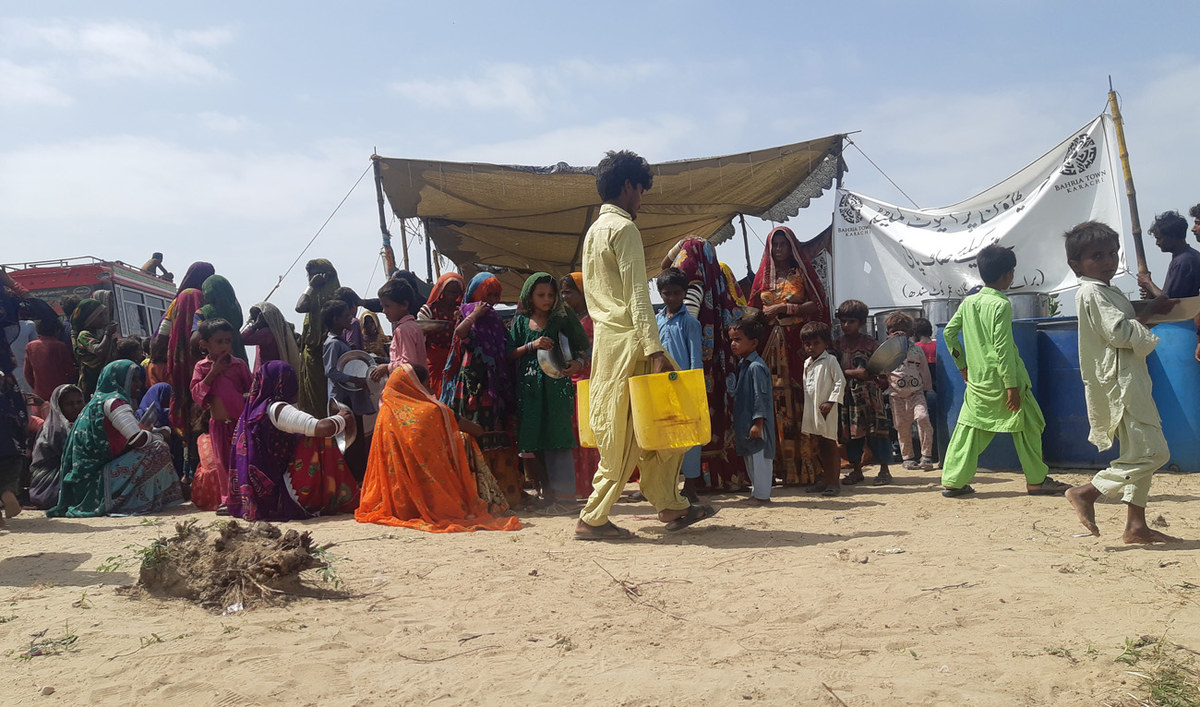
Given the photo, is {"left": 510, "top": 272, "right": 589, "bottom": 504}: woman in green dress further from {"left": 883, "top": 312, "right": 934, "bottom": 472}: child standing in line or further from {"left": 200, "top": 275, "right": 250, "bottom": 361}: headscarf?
{"left": 883, "top": 312, "right": 934, "bottom": 472}: child standing in line

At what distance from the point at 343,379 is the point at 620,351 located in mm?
2749

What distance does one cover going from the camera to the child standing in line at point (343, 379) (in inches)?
248

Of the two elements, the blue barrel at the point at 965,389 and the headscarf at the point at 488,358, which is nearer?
the headscarf at the point at 488,358

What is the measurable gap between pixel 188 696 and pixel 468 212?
889 centimetres

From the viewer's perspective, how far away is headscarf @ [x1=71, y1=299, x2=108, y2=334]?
304 inches

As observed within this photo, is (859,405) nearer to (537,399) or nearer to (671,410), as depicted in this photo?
(537,399)

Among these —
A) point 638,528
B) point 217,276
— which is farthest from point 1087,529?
point 217,276

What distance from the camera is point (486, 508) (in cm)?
532

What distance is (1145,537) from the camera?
3.84 m

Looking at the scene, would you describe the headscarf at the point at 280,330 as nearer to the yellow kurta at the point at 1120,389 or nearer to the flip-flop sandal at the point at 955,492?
the flip-flop sandal at the point at 955,492

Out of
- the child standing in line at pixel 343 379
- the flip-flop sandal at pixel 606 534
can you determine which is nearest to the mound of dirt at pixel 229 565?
the flip-flop sandal at pixel 606 534

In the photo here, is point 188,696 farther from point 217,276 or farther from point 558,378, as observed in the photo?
point 217,276

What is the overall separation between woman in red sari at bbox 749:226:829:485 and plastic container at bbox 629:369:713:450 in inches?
94.1

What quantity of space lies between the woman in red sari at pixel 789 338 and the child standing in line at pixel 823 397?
0.65ft
